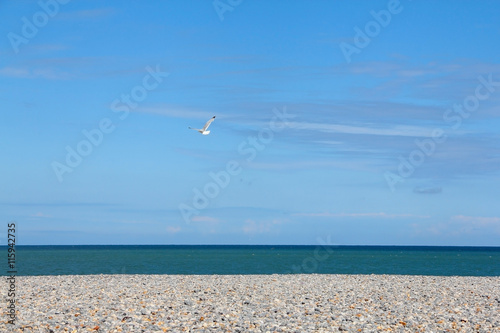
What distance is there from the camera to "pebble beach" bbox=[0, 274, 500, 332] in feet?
51.6

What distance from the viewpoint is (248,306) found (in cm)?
1900

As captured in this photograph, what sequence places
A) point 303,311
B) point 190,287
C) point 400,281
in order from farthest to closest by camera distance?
point 400,281
point 190,287
point 303,311

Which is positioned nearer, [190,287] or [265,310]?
[265,310]

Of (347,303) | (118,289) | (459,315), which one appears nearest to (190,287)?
(118,289)

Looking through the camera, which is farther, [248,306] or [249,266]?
[249,266]

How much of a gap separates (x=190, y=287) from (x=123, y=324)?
8.44 metres

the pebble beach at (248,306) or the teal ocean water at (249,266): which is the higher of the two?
the teal ocean water at (249,266)

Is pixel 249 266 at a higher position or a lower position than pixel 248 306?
higher

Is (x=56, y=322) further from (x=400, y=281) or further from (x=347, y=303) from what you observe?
(x=400, y=281)

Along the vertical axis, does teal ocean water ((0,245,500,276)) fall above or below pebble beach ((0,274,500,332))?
above

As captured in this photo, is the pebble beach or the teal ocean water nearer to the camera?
the pebble beach

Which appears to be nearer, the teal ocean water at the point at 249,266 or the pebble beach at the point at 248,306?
the pebble beach at the point at 248,306

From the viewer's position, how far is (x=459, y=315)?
17844mm

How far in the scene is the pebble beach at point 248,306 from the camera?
15719 mm
